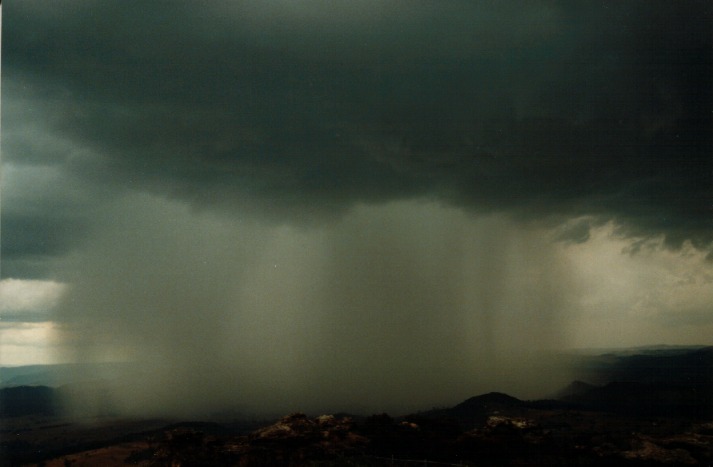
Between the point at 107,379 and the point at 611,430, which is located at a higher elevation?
the point at 107,379

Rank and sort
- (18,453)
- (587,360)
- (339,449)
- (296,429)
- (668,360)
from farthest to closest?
(587,360) → (668,360) → (18,453) → (296,429) → (339,449)

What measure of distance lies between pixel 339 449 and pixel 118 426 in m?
71.9

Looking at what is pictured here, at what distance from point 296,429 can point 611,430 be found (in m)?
43.5

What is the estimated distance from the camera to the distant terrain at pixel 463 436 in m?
66.1

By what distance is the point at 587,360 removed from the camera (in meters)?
144

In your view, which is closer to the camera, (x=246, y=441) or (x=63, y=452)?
(x=246, y=441)

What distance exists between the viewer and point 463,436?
241 ft

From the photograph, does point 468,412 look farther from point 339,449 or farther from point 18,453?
point 18,453

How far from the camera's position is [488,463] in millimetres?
65625

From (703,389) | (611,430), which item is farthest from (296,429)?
(703,389)

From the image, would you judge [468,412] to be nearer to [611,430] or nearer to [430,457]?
[611,430]

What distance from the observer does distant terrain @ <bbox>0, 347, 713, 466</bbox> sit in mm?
Answer: 66125

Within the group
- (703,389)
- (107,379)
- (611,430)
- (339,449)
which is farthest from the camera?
(107,379)

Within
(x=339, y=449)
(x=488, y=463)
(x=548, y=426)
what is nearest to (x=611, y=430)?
(x=548, y=426)
